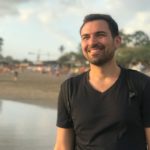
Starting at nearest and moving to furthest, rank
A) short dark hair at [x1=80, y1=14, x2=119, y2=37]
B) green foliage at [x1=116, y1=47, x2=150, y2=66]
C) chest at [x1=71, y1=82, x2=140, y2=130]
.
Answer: chest at [x1=71, y1=82, x2=140, y2=130], short dark hair at [x1=80, y1=14, x2=119, y2=37], green foliage at [x1=116, y1=47, x2=150, y2=66]

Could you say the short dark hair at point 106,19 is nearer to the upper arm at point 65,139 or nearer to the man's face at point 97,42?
the man's face at point 97,42

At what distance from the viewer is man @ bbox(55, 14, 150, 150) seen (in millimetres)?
3100

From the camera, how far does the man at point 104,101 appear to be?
310 cm

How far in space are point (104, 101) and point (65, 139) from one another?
39 cm

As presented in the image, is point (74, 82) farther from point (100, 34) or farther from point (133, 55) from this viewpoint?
point (133, 55)

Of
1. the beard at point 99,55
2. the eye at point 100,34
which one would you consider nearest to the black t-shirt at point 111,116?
the beard at point 99,55

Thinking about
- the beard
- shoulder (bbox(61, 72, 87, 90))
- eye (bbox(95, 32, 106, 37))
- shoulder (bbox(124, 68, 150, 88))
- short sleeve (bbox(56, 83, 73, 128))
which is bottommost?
short sleeve (bbox(56, 83, 73, 128))

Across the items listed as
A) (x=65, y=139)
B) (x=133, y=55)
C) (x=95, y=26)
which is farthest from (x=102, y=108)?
(x=133, y=55)

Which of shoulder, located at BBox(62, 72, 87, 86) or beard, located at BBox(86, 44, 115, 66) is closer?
beard, located at BBox(86, 44, 115, 66)

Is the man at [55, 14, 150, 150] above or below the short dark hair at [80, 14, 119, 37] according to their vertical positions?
below

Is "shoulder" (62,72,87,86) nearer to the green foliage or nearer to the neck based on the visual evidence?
the neck

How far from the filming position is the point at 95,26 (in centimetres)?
319

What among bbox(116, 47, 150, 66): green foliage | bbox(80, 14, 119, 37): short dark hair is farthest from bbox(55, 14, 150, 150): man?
bbox(116, 47, 150, 66): green foliage

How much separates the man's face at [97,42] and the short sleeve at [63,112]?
0.27 metres
